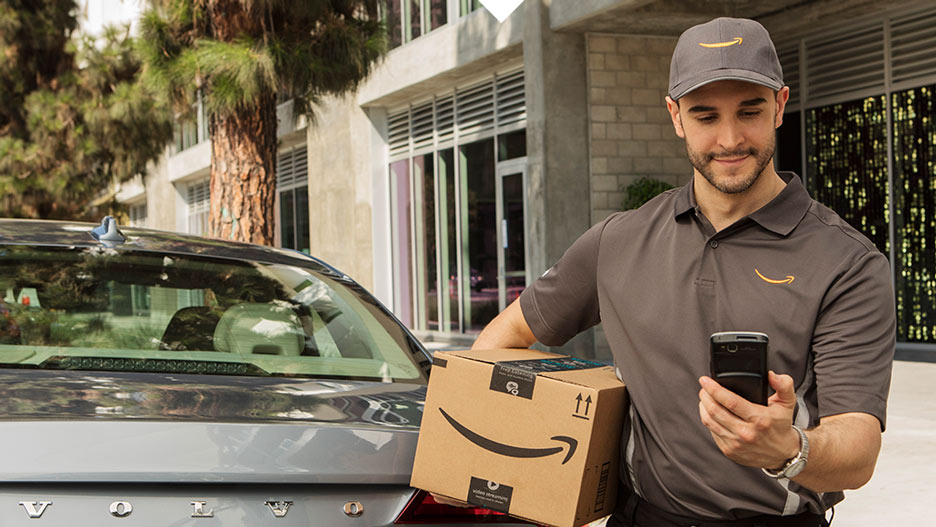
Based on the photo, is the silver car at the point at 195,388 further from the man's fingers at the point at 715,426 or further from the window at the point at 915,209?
the window at the point at 915,209

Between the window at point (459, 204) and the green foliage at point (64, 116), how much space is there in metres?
3.73

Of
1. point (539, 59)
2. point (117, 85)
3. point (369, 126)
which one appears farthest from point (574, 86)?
point (117, 85)

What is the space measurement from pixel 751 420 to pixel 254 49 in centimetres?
743

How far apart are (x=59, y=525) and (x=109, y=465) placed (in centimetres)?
13

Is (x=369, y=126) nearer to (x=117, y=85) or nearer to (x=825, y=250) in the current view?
(x=117, y=85)

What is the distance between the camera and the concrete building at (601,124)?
11.0 metres

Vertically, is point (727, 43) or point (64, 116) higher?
point (64, 116)

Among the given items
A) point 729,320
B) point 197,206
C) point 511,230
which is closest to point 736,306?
point 729,320

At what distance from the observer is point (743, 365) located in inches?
60.1

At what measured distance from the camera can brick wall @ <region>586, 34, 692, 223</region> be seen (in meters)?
12.0

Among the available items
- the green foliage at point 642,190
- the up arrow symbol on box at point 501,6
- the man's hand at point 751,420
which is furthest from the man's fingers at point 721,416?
the green foliage at point 642,190

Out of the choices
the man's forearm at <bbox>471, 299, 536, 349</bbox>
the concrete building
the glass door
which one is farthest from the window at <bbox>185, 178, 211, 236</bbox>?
the man's forearm at <bbox>471, 299, 536, 349</bbox>

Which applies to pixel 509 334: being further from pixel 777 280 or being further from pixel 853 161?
pixel 853 161

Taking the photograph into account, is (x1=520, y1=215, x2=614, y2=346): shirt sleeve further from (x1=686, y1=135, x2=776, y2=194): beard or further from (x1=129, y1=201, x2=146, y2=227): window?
(x1=129, y1=201, x2=146, y2=227): window
